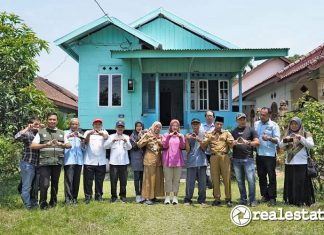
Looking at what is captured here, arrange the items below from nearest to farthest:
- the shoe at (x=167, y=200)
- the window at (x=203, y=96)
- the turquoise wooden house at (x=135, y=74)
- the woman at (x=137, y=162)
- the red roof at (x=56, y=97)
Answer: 1. the shoe at (x=167, y=200)
2. the woman at (x=137, y=162)
3. the turquoise wooden house at (x=135, y=74)
4. the window at (x=203, y=96)
5. the red roof at (x=56, y=97)

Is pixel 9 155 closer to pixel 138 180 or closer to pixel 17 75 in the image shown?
pixel 17 75

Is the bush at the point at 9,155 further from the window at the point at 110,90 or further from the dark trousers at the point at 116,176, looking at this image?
the window at the point at 110,90

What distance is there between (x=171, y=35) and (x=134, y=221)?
34.8 ft

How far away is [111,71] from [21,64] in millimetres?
6802

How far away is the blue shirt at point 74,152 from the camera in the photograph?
22.1ft

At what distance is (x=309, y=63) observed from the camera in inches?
416

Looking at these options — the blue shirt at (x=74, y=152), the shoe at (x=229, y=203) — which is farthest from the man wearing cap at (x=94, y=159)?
the shoe at (x=229, y=203)

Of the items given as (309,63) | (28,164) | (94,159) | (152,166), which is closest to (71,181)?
(94,159)

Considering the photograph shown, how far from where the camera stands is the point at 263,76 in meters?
27.5

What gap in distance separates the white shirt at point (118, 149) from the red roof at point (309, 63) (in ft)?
19.5

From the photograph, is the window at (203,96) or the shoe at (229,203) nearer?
the shoe at (229,203)

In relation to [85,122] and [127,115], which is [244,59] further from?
[85,122]

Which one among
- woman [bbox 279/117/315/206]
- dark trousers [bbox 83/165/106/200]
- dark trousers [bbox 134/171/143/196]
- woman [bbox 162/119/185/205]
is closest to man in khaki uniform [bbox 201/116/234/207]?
woman [bbox 162/119/185/205]

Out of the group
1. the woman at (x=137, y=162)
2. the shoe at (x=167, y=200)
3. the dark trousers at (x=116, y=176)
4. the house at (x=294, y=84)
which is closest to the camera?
the shoe at (x=167, y=200)
